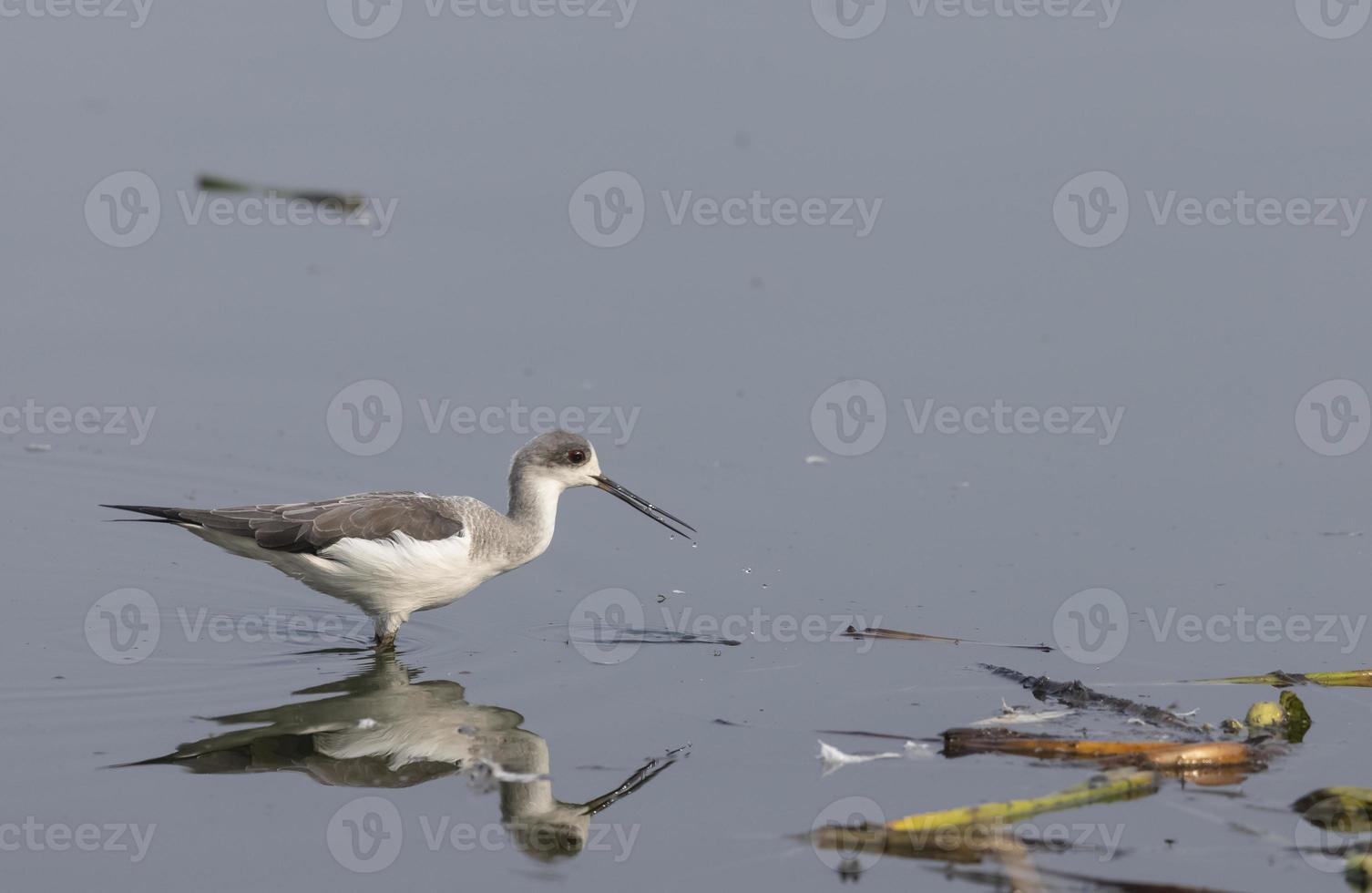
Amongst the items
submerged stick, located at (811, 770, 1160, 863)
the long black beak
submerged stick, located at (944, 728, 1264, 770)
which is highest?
the long black beak

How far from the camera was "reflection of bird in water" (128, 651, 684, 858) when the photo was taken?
30.2 feet

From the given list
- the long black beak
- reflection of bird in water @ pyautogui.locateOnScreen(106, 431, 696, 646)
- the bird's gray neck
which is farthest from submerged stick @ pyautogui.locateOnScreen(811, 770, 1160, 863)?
the long black beak

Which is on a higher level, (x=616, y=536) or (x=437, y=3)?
(x=437, y=3)

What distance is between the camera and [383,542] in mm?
11391

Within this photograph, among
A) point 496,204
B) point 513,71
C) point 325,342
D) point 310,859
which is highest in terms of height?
point 513,71

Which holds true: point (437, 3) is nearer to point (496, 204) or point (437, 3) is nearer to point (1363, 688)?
point (496, 204)

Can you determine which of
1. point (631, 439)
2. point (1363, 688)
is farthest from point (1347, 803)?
point (631, 439)

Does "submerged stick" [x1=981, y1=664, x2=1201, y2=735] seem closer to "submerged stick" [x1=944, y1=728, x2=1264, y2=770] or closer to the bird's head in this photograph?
"submerged stick" [x1=944, y1=728, x2=1264, y2=770]

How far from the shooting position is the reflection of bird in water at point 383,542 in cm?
1140

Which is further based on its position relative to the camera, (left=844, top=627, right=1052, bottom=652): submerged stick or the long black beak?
the long black beak

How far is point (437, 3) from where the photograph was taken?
2058 cm

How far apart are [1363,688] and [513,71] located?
11.5 meters

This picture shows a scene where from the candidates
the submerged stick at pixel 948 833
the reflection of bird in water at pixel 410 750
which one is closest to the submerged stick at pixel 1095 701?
the submerged stick at pixel 948 833

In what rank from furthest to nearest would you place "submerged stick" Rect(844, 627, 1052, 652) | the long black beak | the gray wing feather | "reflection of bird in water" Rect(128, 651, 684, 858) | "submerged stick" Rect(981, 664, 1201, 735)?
the long black beak → the gray wing feather → "submerged stick" Rect(844, 627, 1052, 652) → "submerged stick" Rect(981, 664, 1201, 735) → "reflection of bird in water" Rect(128, 651, 684, 858)
